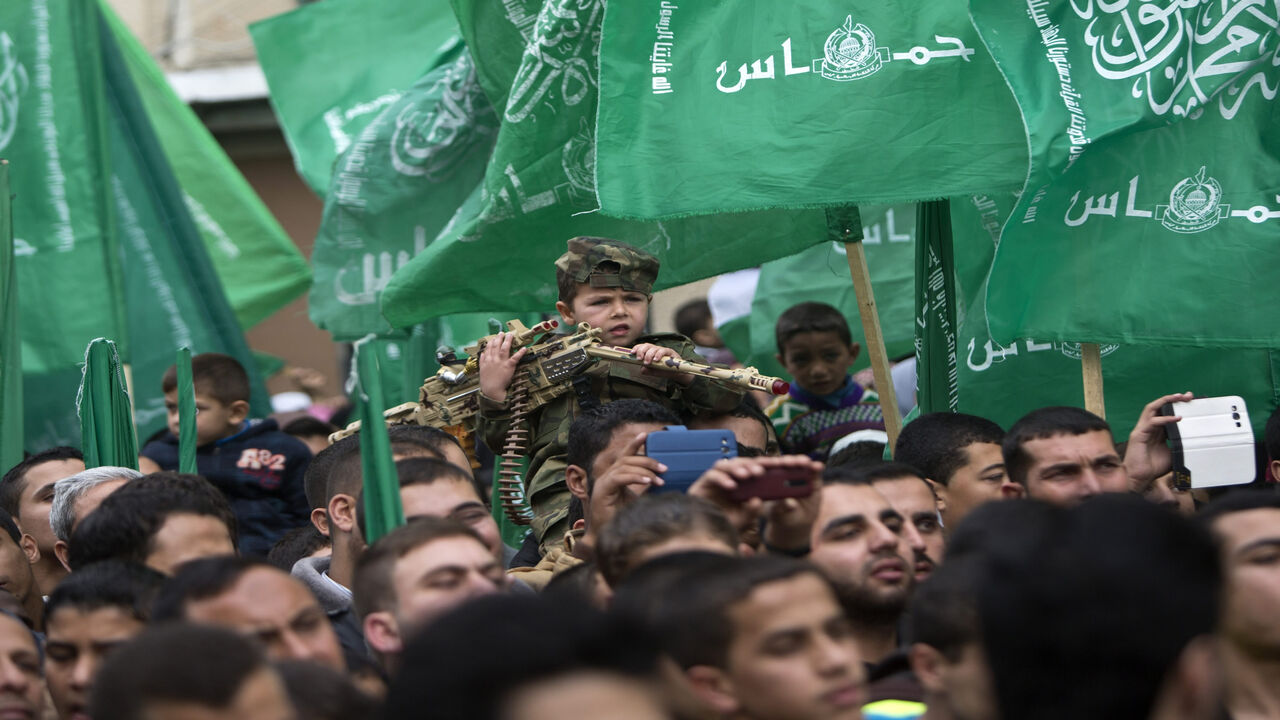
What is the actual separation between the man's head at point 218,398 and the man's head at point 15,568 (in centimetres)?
186

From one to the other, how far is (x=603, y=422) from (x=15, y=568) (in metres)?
1.85

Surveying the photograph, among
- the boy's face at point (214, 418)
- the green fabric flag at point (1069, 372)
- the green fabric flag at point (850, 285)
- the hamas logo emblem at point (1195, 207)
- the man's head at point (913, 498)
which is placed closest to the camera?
the man's head at point (913, 498)

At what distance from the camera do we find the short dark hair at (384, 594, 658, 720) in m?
1.99

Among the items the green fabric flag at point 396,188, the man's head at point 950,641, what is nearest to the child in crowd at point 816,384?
the green fabric flag at point 396,188

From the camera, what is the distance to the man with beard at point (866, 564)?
3740 mm

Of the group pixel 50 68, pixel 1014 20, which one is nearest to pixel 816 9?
pixel 1014 20

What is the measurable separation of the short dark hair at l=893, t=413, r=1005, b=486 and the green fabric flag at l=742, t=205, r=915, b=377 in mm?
2182

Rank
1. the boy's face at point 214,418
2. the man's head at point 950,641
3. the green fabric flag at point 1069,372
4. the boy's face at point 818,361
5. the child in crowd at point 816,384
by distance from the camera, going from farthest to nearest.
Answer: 1. the boy's face at point 214,418
2. the boy's face at point 818,361
3. the child in crowd at point 816,384
4. the green fabric flag at point 1069,372
5. the man's head at point 950,641

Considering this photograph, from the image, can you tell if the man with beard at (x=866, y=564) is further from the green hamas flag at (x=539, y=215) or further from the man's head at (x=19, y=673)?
the green hamas flag at (x=539, y=215)

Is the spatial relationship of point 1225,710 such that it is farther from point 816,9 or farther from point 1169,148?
point 816,9

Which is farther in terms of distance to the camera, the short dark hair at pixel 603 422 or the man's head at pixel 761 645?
the short dark hair at pixel 603 422

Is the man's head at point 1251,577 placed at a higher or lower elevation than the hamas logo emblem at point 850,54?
lower

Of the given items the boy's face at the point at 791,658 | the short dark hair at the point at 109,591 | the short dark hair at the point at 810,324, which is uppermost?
the boy's face at the point at 791,658

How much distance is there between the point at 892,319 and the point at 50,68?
4332 millimetres
